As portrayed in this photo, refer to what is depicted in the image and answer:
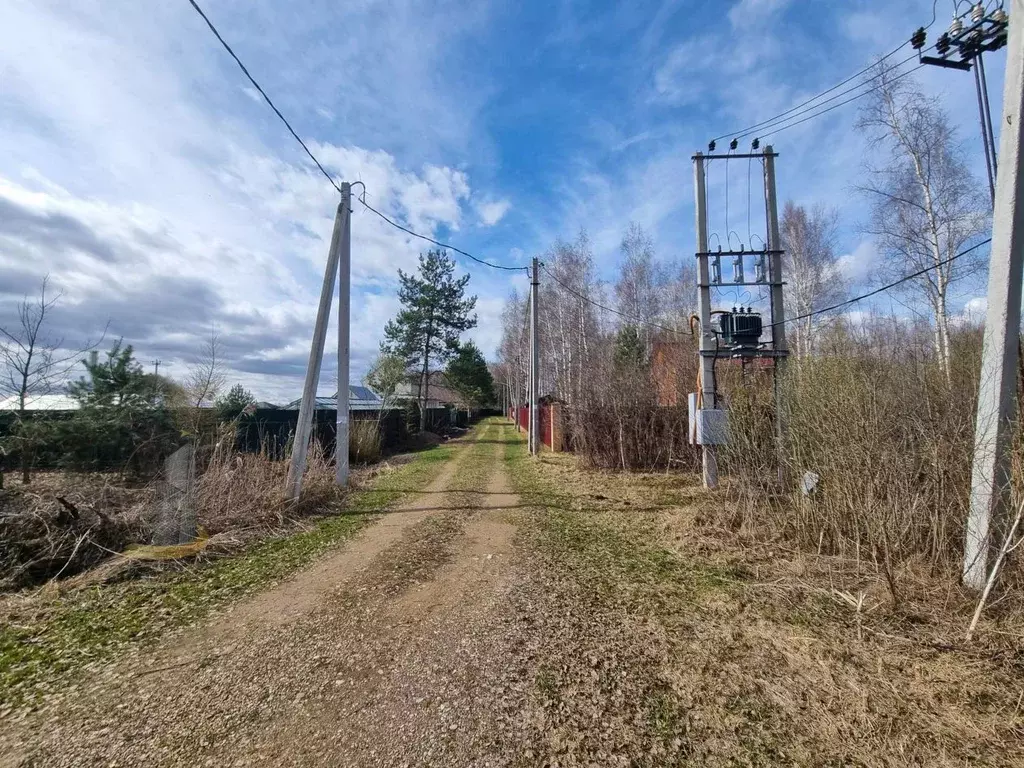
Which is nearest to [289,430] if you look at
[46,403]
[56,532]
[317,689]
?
[46,403]

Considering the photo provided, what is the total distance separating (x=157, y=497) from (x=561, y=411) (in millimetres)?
12008

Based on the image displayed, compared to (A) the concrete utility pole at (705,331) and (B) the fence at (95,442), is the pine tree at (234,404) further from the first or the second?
(A) the concrete utility pole at (705,331)

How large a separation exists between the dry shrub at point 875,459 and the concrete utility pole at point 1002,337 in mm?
320

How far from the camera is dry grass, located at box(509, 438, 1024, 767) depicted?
2.27 metres

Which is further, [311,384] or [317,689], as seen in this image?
[311,384]

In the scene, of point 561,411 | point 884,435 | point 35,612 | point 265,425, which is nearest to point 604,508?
point 884,435

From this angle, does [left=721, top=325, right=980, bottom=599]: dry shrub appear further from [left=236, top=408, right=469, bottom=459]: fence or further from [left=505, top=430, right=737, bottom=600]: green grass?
[left=236, top=408, right=469, bottom=459]: fence

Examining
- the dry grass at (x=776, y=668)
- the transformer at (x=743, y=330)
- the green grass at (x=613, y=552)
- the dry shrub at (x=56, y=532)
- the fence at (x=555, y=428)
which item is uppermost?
the transformer at (x=743, y=330)

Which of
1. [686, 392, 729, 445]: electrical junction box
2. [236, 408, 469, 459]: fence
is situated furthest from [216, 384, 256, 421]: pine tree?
[686, 392, 729, 445]: electrical junction box

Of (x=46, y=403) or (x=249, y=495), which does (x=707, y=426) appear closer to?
(x=249, y=495)

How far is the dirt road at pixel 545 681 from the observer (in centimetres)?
224

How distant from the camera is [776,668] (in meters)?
2.94

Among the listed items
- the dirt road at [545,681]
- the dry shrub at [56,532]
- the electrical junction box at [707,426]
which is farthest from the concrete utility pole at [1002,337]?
the dry shrub at [56,532]

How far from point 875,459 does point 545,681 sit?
3807 millimetres
